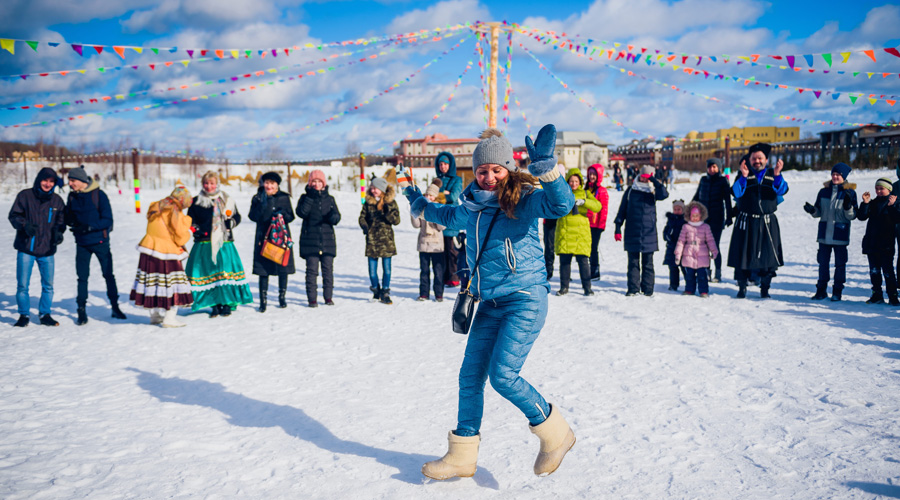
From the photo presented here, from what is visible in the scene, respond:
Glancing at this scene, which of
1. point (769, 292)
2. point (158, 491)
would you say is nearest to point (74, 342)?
point (158, 491)

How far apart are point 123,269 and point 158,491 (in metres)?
9.32

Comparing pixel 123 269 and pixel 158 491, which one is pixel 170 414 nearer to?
pixel 158 491

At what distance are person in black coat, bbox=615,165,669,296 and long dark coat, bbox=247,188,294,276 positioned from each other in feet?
14.7

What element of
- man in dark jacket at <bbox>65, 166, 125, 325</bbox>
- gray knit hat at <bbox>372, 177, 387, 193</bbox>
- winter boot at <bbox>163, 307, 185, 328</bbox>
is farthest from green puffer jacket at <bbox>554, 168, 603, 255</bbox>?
man in dark jacket at <bbox>65, 166, 125, 325</bbox>

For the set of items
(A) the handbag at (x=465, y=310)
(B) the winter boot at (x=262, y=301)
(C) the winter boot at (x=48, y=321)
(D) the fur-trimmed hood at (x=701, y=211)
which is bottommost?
(C) the winter boot at (x=48, y=321)

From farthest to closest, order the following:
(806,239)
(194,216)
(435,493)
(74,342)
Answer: (806,239) → (194,216) → (74,342) → (435,493)

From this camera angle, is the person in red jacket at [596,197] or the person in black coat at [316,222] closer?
the person in black coat at [316,222]

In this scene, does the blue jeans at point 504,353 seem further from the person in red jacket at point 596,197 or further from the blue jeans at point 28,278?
the blue jeans at point 28,278

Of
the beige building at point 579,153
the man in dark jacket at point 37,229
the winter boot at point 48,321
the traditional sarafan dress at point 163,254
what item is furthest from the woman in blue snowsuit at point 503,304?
the beige building at point 579,153

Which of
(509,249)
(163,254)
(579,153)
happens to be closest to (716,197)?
(509,249)

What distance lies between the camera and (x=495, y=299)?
3.01m

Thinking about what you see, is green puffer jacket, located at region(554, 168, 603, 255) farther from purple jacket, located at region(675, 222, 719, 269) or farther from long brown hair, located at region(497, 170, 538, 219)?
long brown hair, located at region(497, 170, 538, 219)

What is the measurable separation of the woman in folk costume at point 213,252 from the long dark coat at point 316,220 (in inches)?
32.7

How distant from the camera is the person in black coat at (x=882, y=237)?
706 cm
